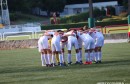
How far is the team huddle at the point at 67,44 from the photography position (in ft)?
75.2

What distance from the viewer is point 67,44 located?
23438 mm

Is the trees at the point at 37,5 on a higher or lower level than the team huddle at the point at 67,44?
higher

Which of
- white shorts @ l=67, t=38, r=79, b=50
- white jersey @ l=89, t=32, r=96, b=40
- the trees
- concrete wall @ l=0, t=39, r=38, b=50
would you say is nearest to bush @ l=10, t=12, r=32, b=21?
the trees

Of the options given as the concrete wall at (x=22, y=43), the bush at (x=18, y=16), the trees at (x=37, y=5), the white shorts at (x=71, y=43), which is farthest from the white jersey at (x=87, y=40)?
the trees at (x=37, y=5)

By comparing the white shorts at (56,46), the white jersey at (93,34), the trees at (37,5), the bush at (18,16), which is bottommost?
the white shorts at (56,46)

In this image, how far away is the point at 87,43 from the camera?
23.4 meters

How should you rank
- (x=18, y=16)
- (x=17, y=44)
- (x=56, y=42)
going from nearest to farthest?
(x=56, y=42)
(x=17, y=44)
(x=18, y=16)

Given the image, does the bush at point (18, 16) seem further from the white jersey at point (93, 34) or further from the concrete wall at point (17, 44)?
the white jersey at point (93, 34)

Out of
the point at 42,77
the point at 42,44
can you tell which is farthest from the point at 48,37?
the point at 42,77

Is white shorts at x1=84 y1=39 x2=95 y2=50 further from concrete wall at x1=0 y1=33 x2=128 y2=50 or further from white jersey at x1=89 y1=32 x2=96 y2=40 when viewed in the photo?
concrete wall at x1=0 y1=33 x2=128 y2=50

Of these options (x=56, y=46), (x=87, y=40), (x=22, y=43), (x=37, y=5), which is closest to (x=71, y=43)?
(x=56, y=46)

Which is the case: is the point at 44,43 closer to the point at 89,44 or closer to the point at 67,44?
the point at 67,44

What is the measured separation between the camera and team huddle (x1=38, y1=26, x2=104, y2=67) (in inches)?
902

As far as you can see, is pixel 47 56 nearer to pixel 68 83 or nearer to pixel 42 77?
pixel 42 77
